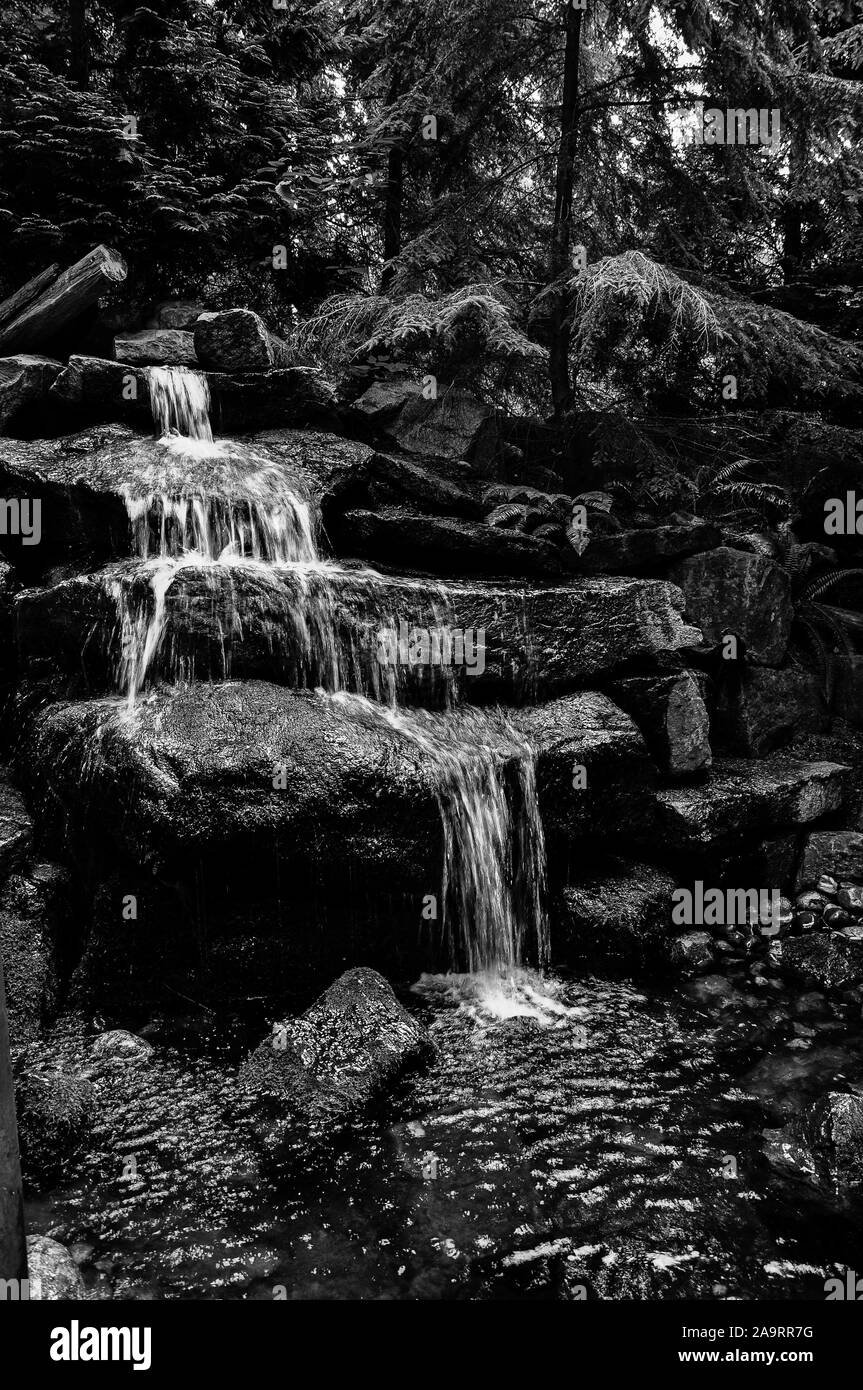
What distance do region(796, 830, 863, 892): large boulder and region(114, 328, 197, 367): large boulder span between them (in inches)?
384

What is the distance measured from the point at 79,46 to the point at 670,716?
47.8 ft

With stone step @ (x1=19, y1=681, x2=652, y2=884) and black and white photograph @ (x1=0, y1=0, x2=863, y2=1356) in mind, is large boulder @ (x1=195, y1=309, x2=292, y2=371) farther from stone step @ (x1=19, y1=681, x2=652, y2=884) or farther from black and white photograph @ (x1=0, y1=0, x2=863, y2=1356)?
stone step @ (x1=19, y1=681, x2=652, y2=884)

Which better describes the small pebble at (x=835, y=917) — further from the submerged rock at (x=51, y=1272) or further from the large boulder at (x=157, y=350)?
the large boulder at (x=157, y=350)

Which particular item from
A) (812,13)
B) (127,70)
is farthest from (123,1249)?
(127,70)

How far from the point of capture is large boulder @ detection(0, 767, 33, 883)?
19.7 ft

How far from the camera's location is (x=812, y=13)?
399 inches

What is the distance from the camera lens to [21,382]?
9.57 m

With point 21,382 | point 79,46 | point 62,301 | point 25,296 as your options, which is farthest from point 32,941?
point 79,46

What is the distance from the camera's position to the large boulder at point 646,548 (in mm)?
9375

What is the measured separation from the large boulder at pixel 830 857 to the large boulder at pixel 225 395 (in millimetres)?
7822

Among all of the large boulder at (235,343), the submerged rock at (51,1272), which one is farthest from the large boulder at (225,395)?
the submerged rock at (51,1272)

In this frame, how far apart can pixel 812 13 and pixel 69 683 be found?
12.1 m

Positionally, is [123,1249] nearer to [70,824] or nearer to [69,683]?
[70,824]

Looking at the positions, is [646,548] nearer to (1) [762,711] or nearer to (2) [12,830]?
(1) [762,711]
